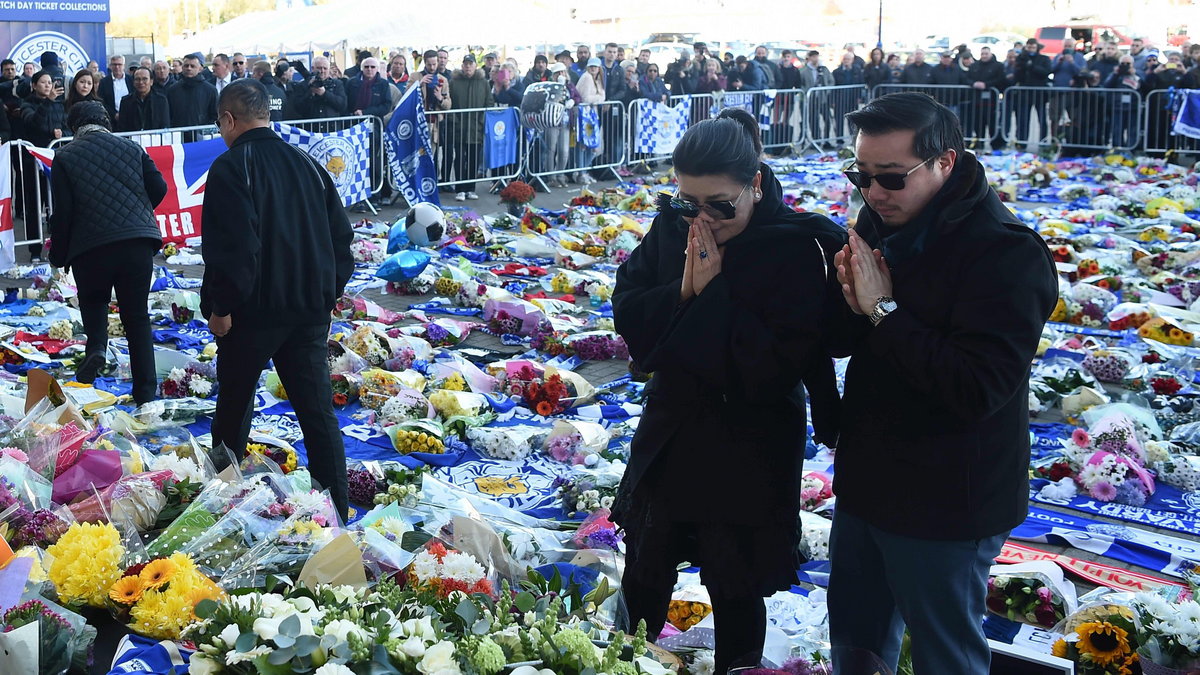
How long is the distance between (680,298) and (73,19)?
2000 cm

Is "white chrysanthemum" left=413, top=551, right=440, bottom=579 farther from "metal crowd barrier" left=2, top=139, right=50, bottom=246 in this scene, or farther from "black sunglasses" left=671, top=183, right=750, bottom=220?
"metal crowd barrier" left=2, top=139, right=50, bottom=246

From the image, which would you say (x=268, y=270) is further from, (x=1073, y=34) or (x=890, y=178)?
(x=1073, y=34)

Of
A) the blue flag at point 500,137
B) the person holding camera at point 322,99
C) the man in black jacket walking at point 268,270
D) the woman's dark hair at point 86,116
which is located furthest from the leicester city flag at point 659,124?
the man in black jacket walking at point 268,270

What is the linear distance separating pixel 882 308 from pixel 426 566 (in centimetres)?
156

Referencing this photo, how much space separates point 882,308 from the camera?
9.46 feet

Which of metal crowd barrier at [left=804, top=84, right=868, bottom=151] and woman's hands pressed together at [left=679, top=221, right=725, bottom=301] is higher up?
metal crowd barrier at [left=804, top=84, right=868, bottom=151]

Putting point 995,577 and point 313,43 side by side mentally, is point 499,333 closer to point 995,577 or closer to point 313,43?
point 995,577

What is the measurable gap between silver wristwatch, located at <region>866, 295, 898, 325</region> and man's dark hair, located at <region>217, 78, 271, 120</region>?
9.25 feet

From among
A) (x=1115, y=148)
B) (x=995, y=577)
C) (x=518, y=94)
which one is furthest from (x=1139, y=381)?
(x=1115, y=148)

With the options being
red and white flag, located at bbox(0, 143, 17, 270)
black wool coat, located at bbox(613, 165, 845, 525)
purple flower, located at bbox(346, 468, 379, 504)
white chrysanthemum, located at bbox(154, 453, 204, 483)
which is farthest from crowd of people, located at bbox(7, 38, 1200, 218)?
black wool coat, located at bbox(613, 165, 845, 525)

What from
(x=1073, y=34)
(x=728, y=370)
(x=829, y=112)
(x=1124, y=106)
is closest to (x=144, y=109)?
(x=728, y=370)

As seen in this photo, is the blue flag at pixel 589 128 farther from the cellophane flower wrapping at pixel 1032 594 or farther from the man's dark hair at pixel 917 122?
the man's dark hair at pixel 917 122

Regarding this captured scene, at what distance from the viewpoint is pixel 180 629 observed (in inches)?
127

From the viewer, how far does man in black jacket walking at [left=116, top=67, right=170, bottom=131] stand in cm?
1366
